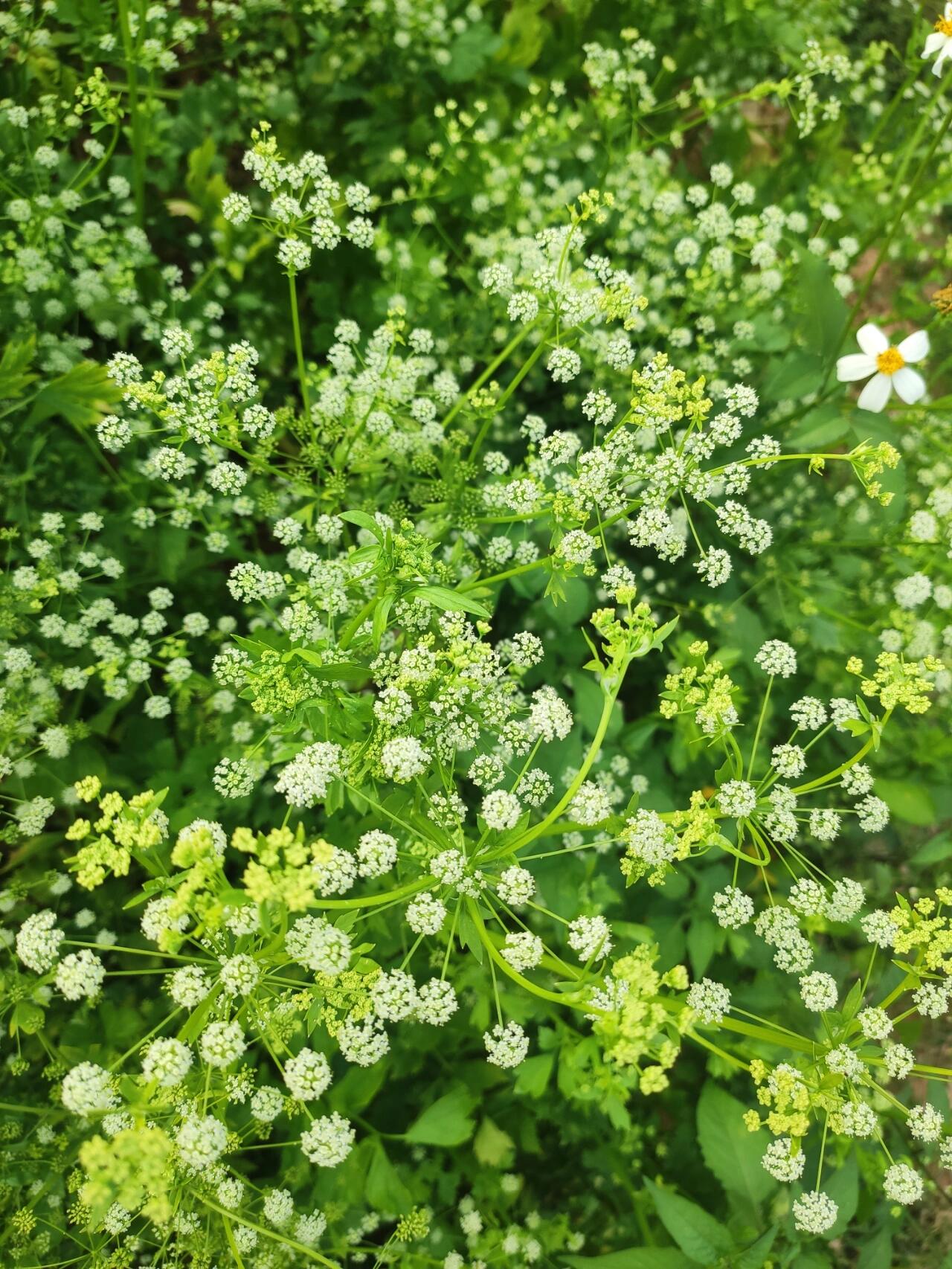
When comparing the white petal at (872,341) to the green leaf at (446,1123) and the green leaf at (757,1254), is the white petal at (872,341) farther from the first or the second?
the green leaf at (446,1123)

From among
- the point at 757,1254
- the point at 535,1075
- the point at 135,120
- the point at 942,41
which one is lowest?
the point at 757,1254

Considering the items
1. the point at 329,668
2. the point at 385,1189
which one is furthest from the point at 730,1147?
the point at 329,668

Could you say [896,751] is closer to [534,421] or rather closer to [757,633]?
[757,633]

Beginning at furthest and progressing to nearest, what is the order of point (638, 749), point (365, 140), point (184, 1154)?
point (365, 140) < point (638, 749) < point (184, 1154)

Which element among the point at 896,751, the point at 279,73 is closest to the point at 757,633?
the point at 896,751

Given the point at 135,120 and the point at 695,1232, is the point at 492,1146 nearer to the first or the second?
the point at 695,1232

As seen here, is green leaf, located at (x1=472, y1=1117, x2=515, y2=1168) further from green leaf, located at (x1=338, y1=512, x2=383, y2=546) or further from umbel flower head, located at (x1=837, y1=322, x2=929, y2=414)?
umbel flower head, located at (x1=837, y1=322, x2=929, y2=414)

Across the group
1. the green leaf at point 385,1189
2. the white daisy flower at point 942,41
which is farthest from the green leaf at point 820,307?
the green leaf at point 385,1189
